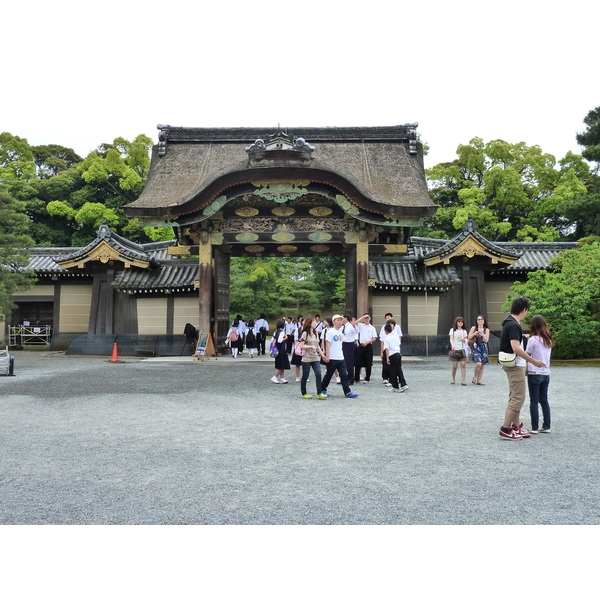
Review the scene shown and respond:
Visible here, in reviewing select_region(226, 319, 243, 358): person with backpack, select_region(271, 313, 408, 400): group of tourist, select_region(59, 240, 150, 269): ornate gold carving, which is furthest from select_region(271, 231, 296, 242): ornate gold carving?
select_region(59, 240, 150, 269): ornate gold carving

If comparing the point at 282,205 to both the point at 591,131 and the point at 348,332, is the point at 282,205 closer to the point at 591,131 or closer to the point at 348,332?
the point at 348,332

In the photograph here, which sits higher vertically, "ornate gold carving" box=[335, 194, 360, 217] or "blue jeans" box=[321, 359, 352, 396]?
"ornate gold carving" box=[335, 194, 360, 217]

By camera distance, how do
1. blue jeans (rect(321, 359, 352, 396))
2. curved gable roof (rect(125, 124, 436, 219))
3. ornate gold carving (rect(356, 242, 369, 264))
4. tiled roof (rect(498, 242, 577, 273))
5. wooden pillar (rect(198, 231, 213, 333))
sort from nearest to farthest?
blue jeans (rect(321, 359, 352, 396))
curved gable roof (rect(125, 124, 436, 219))
ornate gold carving (rect(356, 242, 369, 264))
wooden pillar (rect(198, 231, 213, 333))
tiled roof (rect(498, 242, 577, 273))

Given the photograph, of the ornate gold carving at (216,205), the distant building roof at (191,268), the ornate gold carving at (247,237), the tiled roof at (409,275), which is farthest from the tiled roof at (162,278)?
the tiled roof at (409,275)

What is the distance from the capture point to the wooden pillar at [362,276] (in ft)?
54.4

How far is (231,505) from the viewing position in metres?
3.93

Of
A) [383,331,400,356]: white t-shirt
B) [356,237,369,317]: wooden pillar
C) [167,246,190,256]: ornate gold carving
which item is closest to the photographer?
[383,331,400,356]: white t-shirt

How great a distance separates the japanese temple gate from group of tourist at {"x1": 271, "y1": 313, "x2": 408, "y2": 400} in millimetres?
5024

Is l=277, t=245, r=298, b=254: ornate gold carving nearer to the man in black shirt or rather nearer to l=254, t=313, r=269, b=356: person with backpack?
l=254, t=313, r=269, b=356: person with backpack

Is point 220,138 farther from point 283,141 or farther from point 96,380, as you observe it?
point 96,380

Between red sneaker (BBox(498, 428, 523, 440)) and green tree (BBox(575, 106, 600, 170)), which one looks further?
green tree (BBox(575, 106, 600, 170))

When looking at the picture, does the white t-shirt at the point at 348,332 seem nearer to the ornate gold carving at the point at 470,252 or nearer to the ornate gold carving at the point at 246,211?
the ornate gold carving at the point at 246,211

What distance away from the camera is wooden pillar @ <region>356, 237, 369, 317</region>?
1659 cm

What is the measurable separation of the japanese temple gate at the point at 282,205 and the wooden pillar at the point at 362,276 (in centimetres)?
3
